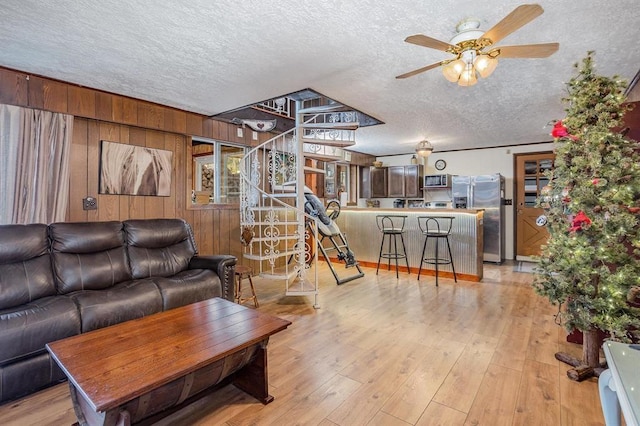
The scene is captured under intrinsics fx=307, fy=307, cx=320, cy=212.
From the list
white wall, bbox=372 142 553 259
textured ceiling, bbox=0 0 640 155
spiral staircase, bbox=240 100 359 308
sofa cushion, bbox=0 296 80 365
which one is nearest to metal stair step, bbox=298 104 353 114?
spiral staircase, bbox=240 100 359 308

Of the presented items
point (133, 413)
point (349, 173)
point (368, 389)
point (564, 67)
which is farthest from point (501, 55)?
point (349, 173)

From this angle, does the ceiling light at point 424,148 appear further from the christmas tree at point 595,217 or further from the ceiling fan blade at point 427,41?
the ceiling fan blade at point 427,41

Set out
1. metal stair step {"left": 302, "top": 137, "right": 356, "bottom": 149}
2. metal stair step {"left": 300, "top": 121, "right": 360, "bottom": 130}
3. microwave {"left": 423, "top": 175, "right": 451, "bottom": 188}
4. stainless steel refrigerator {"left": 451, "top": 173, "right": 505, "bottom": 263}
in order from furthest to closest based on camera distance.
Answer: microwave {"left": 423, "top": 175, "right": 451, "bottom": 188} < stainless steel refrigerator {"left": 451, "top": 173, "right": 505, "bottom": 263} < metal stair step {"left": 302, "top": 137, "right": 356, "bottom": 149} < metal stair step {"left": 300, "top": 121, "right": 360, "bottom": 130}

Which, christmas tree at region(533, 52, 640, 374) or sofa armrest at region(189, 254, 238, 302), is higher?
christmas tree at region(533, 52, 640, 374)

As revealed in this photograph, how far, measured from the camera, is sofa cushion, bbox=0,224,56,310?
89.0 inches

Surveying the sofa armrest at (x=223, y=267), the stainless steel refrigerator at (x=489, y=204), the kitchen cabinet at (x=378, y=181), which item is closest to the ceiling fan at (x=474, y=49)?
the sofa armrest at (x=223, y=267)

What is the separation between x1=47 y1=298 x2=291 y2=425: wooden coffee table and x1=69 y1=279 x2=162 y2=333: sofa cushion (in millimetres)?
513

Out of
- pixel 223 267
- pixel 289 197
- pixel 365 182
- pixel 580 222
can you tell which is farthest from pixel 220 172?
pixel 580 222

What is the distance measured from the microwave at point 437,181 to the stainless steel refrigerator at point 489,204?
0.44m

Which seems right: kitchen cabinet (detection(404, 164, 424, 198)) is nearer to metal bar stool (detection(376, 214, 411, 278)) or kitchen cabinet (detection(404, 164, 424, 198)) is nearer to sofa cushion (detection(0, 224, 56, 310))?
metal bar stool (detection(376, 214, 411, 278))

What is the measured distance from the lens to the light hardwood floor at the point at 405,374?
181 centimetres

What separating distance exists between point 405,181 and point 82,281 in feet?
21.6

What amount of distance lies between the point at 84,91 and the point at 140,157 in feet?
2.82

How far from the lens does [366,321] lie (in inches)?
127
